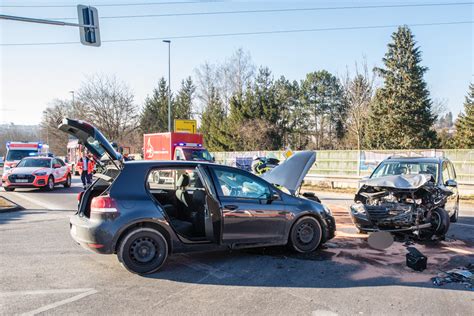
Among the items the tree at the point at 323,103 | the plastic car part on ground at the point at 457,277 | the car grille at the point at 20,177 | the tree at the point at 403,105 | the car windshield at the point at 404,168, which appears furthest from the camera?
the tree at the point at 323,103

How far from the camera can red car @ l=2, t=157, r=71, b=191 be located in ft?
54.4

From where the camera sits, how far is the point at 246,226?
5.85 metres

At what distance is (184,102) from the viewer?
64.0 meters

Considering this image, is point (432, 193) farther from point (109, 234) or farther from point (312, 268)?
point (109, 234)

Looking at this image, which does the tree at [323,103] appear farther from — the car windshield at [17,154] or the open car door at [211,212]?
the open car door at [211,212]

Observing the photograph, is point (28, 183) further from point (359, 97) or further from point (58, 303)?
point (359, 97)

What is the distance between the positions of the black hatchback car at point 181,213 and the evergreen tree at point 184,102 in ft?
178

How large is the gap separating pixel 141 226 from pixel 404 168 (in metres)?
6.78

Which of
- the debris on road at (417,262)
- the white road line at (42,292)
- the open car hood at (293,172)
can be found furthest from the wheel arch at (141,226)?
the debris on road at (417,262)

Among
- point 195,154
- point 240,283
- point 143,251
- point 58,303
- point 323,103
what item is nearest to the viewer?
point 58,303

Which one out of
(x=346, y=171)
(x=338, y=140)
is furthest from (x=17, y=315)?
(x=338, y=140)

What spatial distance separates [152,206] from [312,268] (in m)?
2.42

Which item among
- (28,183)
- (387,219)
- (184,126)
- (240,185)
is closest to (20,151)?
(28,183)

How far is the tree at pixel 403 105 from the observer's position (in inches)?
1348
